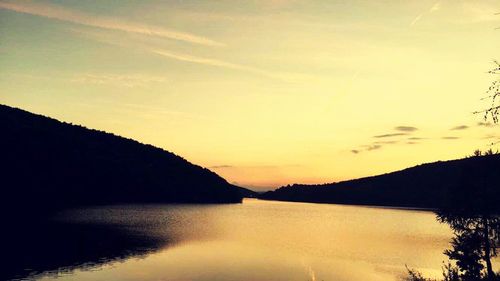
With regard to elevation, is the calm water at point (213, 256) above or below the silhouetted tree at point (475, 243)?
below

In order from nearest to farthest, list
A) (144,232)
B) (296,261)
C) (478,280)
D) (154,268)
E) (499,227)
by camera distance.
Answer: (478,280)
(499,227)
(154,268)
(296,261)
(144,232)

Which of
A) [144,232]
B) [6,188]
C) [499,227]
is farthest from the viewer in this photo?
[6,188]

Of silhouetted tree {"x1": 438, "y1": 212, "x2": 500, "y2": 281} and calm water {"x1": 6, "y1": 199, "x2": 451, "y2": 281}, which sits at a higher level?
silhouetted tree {"x1": 438, "y1": 212, "x2": 500, "y2": 281}

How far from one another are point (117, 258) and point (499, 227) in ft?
161

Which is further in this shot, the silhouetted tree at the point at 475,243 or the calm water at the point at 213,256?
the calm water at the point at 213,256

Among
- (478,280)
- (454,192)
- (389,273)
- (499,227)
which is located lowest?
(389,273)

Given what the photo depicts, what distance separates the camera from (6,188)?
196 m

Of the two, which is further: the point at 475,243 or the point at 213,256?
the point at 213,256

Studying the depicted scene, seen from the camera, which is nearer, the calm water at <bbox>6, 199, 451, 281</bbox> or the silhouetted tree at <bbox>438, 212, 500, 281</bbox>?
the silhouetted tree at <bbox>438, 212, 500, 281</bbox>

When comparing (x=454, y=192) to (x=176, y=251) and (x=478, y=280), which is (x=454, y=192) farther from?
(x=176, y=251)

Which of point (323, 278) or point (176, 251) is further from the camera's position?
point (176, 251)

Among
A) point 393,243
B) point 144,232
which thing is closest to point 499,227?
point 393,243

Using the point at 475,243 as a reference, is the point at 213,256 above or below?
below

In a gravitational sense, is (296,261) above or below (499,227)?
below
